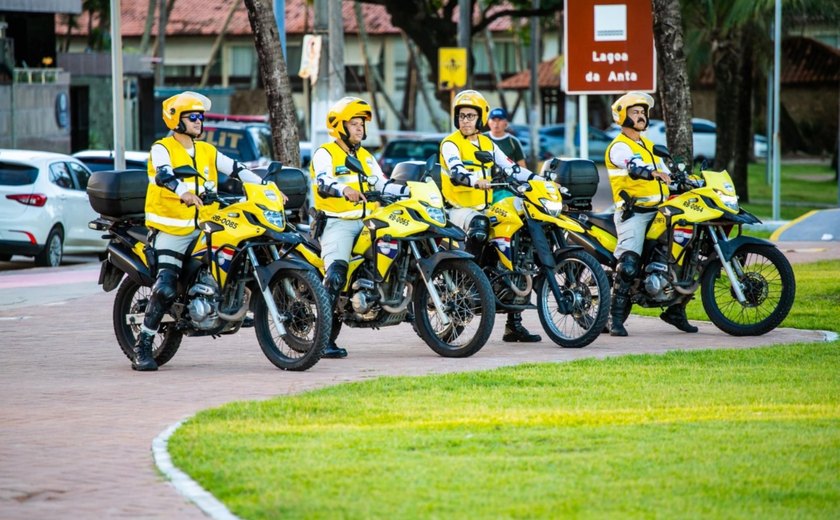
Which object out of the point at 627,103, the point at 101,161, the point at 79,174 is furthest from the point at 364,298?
the point at 101,161

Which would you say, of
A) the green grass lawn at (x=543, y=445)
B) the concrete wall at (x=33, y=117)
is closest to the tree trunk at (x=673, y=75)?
the green grass lawn at (x=543, y=445)

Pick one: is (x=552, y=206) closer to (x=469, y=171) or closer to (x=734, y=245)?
(x=469, y=171)

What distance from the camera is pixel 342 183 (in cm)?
1188

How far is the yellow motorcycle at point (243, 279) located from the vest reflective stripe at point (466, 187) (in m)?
1.76

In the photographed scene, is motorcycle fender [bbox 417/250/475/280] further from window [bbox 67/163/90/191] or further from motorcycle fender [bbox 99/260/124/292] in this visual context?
window [bbox 67/163/90/191]

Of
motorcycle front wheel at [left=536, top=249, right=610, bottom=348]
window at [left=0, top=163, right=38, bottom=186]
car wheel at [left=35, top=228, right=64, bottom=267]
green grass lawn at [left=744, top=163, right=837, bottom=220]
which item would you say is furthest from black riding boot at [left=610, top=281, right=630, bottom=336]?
green grass lawn at [left=744, top=163, right=837, bottom=220]

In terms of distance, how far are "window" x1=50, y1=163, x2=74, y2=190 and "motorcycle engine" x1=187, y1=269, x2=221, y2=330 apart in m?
11.6

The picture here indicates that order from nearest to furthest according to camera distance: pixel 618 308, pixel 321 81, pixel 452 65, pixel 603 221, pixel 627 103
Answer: pixel 627 103
pixel 618 308
pixel 603 221
pixel 321 81
pixel 452 65

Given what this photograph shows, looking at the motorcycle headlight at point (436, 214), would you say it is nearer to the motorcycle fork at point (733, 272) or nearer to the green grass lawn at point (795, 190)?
the motorcycle fork at point (733, 272)

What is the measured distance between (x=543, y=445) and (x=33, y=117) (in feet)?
96.4

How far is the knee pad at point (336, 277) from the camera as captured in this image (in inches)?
470

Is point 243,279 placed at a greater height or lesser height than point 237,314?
greater

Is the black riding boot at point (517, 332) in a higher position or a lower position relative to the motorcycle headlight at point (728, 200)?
lower

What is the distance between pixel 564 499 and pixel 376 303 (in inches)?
205
